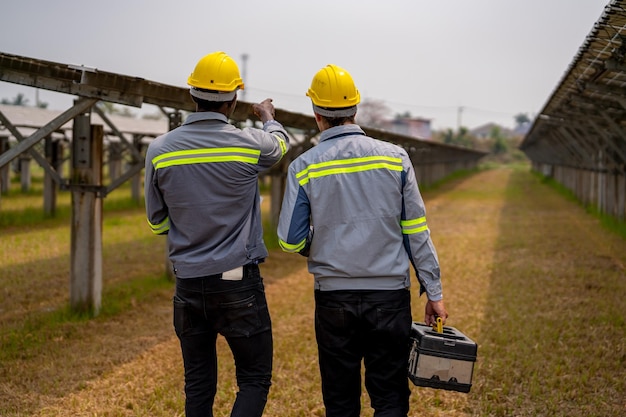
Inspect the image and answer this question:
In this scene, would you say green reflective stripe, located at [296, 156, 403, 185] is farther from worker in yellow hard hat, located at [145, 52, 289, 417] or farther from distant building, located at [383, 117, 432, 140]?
distant building, located at [383, 117, 432, 140]

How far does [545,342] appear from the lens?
5.09m

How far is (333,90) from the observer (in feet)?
9.09

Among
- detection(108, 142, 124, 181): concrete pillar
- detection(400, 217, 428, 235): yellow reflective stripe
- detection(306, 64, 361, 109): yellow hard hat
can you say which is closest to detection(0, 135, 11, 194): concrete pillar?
detection(108, 142, 124, 181): concrete pillar

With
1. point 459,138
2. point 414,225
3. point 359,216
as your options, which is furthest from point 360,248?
point 459,138

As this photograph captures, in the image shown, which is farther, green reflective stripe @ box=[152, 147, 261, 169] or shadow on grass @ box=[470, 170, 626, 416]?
shadow on grass @ box=[470, 170, 626, 416]

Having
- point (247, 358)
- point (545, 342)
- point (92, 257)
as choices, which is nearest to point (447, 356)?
point (247, 358)

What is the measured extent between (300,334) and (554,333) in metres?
2.07

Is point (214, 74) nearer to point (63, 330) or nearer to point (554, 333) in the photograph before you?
point (63, 330)

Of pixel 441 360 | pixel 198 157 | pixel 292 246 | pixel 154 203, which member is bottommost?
pixel 441 360

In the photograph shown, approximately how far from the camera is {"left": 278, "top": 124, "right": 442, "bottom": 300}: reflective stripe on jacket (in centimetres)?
267

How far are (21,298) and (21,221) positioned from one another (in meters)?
7.24

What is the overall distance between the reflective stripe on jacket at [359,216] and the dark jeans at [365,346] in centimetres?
7

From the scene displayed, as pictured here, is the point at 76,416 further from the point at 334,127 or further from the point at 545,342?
the point at 545,342

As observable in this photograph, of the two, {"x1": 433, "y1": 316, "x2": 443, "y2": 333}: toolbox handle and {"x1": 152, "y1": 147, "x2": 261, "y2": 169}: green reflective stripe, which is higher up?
{"x1": 152, "y1": 147, "x2": 261, "y2": 169}: green reflective stripe
